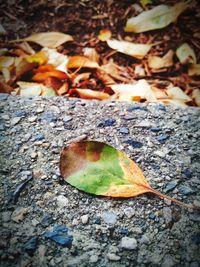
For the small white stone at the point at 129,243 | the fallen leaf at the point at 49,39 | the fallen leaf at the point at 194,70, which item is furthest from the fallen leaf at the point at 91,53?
the small white stone at the point at 129,243

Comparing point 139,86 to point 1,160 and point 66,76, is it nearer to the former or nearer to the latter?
point 66,76

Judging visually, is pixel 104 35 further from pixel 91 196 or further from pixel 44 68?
pixel 91 196

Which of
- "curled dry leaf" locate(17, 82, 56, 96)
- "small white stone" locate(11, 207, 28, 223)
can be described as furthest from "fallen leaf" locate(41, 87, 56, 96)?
"small white stone" locate(11, 207, 28, 223)

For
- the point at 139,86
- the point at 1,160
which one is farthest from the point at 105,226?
the point at 139,86

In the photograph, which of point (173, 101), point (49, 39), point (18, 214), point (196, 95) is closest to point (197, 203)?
point (18, 214)

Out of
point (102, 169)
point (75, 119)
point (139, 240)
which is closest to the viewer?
point (139, 240)

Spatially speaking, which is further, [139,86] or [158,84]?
[158,84]
